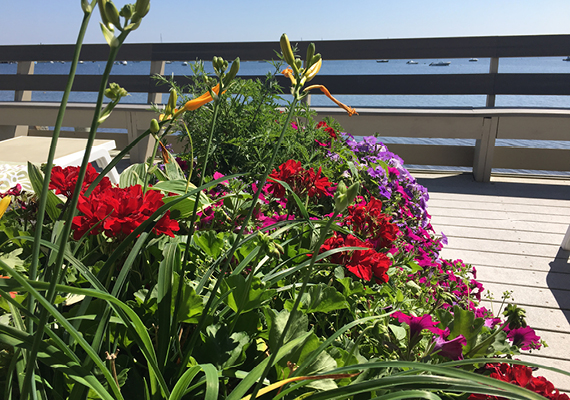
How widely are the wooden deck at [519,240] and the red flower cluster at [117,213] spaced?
1.46 m

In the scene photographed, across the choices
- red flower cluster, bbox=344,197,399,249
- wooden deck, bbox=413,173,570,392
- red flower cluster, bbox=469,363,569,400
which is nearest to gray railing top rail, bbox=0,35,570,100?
wooden deck, bbox=413,173,570,392

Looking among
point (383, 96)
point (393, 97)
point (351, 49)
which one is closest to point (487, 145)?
point (351, 49)

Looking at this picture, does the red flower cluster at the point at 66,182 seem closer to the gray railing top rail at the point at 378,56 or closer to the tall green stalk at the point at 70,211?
the tall green stalk at the point at 70,211

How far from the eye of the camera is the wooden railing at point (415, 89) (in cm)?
357

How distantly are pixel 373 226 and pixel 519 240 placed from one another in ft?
6.47

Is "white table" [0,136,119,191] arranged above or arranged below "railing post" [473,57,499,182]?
below

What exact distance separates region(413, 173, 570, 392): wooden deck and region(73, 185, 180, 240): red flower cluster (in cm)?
146

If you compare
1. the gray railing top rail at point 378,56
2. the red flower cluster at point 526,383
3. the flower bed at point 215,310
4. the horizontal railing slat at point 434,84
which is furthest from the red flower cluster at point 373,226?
the gray railing top rail at point 378,56

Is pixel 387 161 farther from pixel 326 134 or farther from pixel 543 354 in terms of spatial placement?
pixel 543 354

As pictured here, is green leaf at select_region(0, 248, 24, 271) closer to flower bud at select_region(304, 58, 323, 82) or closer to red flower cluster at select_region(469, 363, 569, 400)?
flower bud at select_region(304, 58, 323, 82)

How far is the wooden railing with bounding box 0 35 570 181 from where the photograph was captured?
11.7ft

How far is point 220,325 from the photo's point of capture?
597 mm

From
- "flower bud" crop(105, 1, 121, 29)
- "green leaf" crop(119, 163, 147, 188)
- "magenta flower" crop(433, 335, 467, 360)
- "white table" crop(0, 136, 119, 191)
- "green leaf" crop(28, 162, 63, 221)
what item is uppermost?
"white table" crop(0, 136, 119, 191)

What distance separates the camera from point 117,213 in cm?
55
